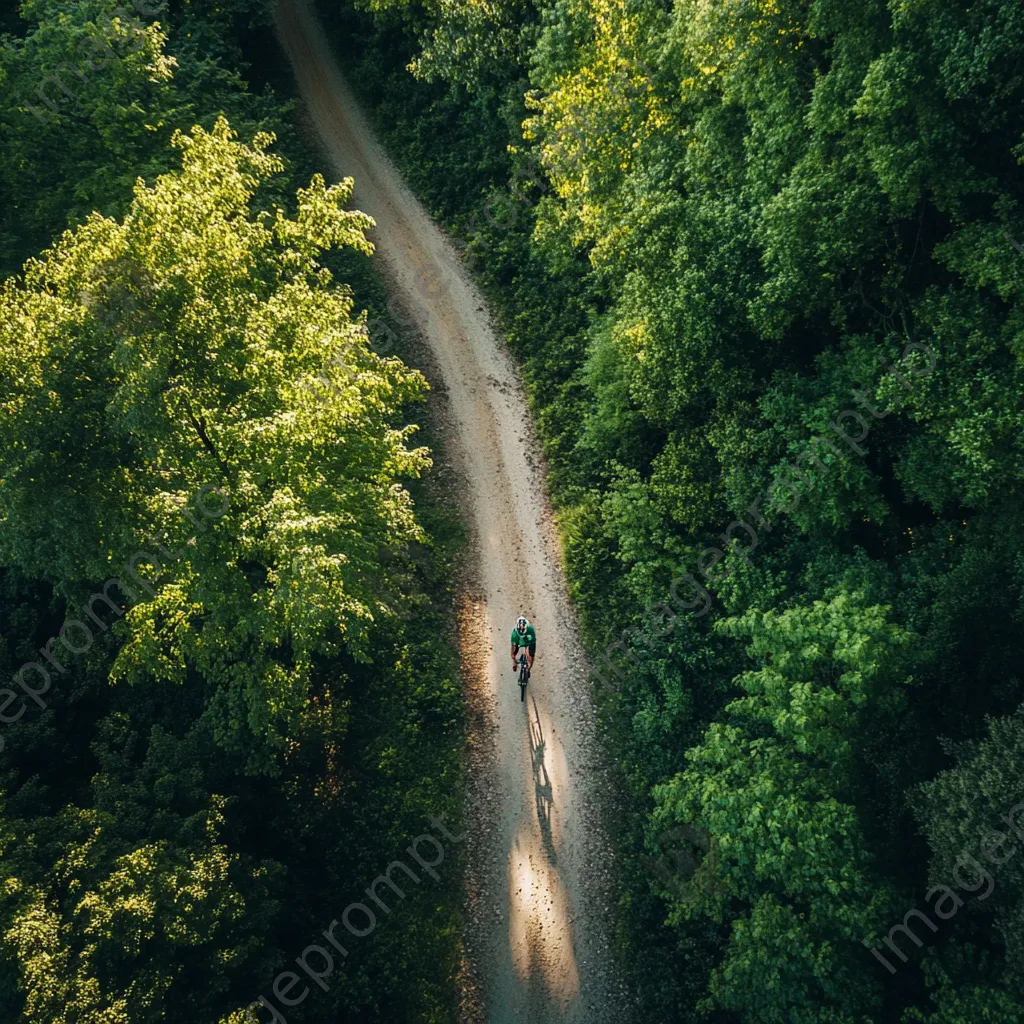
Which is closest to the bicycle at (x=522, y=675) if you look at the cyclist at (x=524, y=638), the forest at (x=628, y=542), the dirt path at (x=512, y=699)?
the cyclist at (x=524, y=638)

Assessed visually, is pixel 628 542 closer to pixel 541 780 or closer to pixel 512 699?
pixel 512 699

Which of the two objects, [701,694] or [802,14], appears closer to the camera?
[802,14]

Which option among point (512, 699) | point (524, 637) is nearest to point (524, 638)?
point (524, 637)

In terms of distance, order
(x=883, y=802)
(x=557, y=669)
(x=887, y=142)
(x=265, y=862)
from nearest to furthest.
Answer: (x=887, y=142) → (x=883, y=802) → (x=265, y=862) → (x=557, y=669)

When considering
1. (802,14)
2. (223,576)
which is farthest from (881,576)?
(223,576)

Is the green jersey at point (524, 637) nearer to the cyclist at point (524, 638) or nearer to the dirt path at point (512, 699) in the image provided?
the cyclist at point (524, 638)

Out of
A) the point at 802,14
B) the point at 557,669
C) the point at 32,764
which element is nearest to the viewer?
the point at 802,14

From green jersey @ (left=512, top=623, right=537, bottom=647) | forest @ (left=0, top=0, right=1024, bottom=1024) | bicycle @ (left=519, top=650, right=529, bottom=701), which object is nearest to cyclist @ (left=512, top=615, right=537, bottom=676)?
green jersey @ (left=512, top=623, right=537, bottom=647)

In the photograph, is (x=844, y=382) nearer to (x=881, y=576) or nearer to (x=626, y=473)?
(x=881, y=576)
